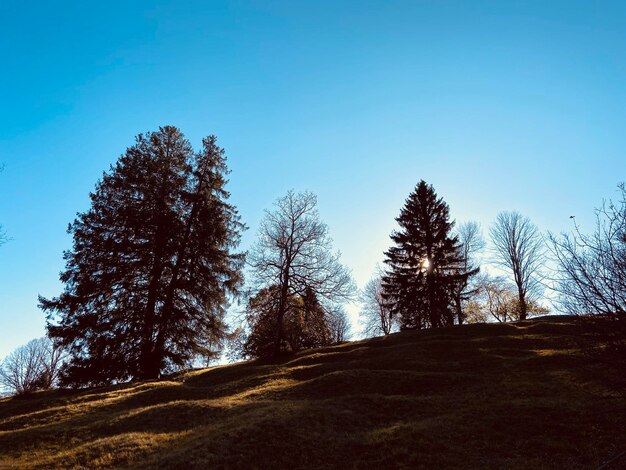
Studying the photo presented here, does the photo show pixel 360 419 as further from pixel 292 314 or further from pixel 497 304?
pixel 497 304

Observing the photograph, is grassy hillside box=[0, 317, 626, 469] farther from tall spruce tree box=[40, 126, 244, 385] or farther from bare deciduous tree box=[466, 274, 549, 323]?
bare deciduous tree box=[466, 274, 549, 323]

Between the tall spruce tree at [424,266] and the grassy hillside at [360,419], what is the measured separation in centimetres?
1287

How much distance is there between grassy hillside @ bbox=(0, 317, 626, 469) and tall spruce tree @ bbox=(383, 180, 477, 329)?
12.9 m

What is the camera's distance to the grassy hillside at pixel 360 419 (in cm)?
925

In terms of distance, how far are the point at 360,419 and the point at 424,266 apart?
2478 cm

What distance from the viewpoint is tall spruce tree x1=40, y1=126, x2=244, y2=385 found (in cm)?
2353

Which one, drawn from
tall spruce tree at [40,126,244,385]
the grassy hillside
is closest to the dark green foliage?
tall spruce tree at [40,126,244,385]

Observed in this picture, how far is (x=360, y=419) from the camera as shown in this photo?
12.0m

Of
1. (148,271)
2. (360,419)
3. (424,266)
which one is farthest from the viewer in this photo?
(424,266)

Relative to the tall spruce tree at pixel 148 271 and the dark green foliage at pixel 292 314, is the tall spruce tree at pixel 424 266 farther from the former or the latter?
the tall spruce tree at pixel 148 271

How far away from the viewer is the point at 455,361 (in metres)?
19.0

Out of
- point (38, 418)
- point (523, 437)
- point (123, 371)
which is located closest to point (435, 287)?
point (523, 437)

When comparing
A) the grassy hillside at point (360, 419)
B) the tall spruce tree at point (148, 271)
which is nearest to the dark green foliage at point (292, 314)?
the tall spruce tree at point (148, 271)

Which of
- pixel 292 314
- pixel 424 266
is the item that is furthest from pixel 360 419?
pixel 424 266
